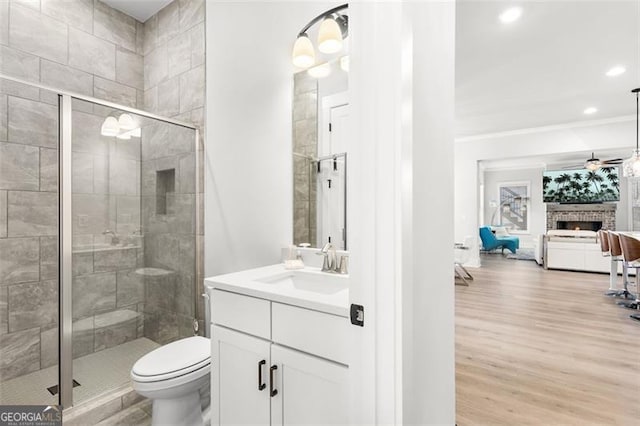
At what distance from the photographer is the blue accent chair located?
8297 mm

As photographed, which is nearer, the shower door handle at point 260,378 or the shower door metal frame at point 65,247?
the shower door handle at point 260,378

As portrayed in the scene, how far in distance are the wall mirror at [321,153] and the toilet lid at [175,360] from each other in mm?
929

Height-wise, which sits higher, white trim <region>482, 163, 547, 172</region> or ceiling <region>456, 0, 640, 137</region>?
ceiling <region>456, 0, 640, 137</region>

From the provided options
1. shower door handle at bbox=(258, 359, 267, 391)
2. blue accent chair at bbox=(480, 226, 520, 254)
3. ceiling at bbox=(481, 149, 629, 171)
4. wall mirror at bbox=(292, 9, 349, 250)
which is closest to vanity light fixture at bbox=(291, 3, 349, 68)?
wall mirror at bbox=(292, 9, 349, 250)

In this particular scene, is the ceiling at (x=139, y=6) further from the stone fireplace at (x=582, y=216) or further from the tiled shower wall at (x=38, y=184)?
the stone fireplace at (x=582, y=216)

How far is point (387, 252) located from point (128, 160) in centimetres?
211

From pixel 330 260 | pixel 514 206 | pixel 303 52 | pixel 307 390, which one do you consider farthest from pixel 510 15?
pixel 514 206

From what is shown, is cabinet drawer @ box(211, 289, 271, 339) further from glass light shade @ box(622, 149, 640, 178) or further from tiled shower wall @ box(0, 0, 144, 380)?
glass light shade @ box(622, 149, 640, 178)

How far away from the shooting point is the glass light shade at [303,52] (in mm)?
2090

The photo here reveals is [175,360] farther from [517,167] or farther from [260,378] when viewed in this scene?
[517,167]

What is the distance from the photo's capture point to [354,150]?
3.03ft

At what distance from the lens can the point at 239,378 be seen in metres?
1.40

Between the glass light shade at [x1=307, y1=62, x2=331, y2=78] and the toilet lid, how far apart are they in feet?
6.36

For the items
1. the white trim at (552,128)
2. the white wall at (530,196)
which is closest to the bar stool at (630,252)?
the white trim at (552,128)
